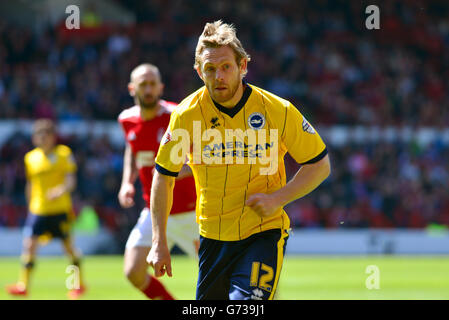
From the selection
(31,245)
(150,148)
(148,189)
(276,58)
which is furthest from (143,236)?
(276,58)

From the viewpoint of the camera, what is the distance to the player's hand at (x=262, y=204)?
181 inches

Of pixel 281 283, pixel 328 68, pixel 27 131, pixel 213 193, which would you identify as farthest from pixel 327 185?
pixel 213 193

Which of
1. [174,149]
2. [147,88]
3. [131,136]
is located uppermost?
[147,88]

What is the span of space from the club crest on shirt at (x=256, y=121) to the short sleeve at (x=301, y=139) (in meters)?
0.15

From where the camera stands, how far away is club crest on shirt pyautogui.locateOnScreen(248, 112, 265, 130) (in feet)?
16.1

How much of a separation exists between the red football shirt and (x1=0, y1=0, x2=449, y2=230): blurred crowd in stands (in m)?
13.1

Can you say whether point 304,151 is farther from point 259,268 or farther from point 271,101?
point 259,268

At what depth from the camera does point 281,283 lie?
1295cm

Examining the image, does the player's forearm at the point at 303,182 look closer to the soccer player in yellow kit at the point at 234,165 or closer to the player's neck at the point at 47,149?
the soccer player in yellow kit at the point at 234,165

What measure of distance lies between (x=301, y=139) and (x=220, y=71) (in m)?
0.69

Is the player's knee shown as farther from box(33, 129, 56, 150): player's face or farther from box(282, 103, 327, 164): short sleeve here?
box(33, 129, 56, 150): player's face

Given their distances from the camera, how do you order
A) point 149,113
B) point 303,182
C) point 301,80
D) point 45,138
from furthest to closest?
point 301,80, point 45,138, point 149,113, point 303,182

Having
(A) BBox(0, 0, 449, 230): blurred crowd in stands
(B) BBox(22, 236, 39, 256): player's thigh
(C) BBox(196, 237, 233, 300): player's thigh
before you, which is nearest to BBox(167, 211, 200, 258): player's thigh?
(C) BBox(196, 237, 233, 300): player's thigh

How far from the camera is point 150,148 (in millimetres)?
7523
